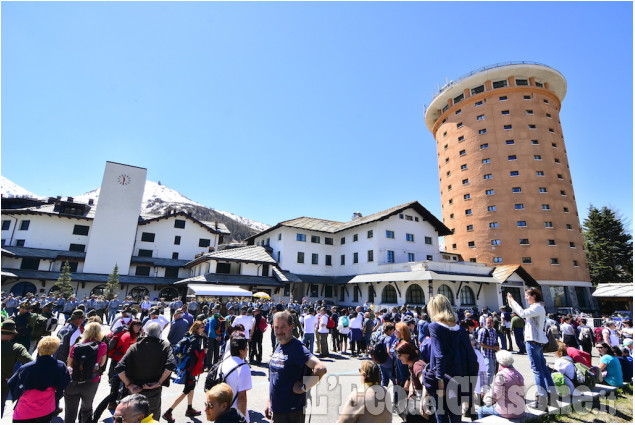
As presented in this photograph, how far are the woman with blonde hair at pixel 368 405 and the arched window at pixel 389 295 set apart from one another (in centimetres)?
2586

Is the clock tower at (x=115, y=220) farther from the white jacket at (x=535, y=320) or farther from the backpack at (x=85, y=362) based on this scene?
the white jacket at (x=535, y=320)

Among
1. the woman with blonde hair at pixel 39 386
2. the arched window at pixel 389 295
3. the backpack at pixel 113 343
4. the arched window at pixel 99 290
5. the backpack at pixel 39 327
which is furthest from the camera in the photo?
the arched window at pixel 99 290

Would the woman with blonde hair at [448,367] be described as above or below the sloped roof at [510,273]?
below

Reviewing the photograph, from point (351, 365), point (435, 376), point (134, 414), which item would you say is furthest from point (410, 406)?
point (351, 365)

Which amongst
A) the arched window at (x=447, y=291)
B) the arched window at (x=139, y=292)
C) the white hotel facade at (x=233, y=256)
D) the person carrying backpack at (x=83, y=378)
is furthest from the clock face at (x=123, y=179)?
the person carrying backpack at (x=83, y=378)

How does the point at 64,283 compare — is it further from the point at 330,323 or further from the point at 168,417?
the point at 168,417

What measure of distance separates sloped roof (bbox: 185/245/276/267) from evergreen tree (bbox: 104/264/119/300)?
6.74 metres

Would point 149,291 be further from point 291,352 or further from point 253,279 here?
point 291,352

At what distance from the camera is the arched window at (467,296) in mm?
27281

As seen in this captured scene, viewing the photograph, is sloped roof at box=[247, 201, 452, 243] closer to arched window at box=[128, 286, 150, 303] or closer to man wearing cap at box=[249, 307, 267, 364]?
arched window at box=[128, 286, 150, 303]

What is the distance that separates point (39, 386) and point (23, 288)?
3617 centimetres

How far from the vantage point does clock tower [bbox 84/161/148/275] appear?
32906 mm

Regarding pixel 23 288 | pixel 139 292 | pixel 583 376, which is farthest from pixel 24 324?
pixel 23 288

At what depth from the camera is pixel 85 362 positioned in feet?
14.8
